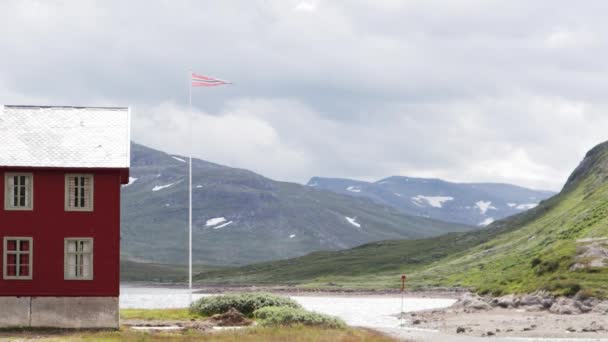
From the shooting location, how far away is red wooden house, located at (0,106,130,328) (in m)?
62.0

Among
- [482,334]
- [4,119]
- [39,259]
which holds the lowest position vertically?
[482,334]

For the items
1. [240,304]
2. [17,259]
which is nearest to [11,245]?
[17,259]

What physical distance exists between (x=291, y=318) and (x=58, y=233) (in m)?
15.8

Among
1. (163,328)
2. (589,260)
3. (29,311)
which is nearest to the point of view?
(29,311)

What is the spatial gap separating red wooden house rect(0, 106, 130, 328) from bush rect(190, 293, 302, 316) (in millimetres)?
14761

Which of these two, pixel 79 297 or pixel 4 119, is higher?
pixel 4 119

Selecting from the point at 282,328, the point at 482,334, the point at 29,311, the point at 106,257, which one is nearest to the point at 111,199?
the point at 106,257

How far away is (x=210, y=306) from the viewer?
77.2 meters

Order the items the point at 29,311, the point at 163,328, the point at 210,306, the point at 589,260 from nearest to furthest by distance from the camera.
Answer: the point at 29,311, the point at 163,328, the point at 210,306, the point at 589,260

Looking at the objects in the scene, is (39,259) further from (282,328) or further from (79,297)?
(282,328)

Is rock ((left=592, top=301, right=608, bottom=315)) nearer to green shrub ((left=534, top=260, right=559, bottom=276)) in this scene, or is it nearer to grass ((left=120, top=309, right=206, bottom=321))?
green shrub ((left=534, top=260, right=559, bottom=276))

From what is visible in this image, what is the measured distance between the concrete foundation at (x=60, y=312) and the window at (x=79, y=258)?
4.44 ft

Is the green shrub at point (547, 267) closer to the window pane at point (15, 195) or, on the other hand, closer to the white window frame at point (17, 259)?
the white window frame at point (17, 259)

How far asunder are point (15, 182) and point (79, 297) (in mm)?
7543
